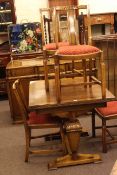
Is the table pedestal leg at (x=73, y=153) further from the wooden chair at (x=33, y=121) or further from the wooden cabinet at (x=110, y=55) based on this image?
the wooden cabinet at (x=110, y=55)

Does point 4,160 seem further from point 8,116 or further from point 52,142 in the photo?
point 8,116

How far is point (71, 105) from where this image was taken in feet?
8.22

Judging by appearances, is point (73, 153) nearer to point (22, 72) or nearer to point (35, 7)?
point (22, 72)

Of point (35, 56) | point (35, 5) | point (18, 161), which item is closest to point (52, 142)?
point (18, 161)

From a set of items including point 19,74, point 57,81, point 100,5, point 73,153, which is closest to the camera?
point 57,81

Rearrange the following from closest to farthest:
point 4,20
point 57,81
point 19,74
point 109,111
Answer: point 57,81 → point 109,111 → point 19,74 → point 4,20

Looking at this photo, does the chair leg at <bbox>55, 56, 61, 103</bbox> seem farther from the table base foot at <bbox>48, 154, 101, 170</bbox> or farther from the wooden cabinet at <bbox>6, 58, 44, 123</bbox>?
the wooden cabinet at <bbox>6, 58, 44, 123</bbox>

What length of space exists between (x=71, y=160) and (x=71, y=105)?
2.13ft

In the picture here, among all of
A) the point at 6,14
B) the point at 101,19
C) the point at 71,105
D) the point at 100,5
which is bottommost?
the point at 71,105

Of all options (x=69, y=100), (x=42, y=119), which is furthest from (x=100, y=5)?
(x=69, y=100)

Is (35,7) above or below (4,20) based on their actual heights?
above

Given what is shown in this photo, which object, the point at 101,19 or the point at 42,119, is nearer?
the point at 42,119

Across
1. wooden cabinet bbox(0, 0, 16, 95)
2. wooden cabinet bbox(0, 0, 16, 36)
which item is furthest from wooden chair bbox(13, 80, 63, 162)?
wooden cabinet bbox(0, 0, 16, 36)

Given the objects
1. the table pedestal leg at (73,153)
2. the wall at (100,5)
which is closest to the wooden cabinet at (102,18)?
the wall at (100,5)
